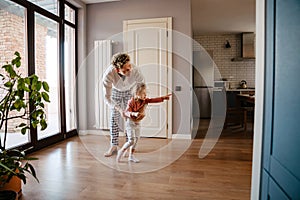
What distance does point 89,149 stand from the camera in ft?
10.9

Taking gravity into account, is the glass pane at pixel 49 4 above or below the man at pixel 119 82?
above

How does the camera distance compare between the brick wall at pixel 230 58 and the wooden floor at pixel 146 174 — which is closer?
the wooden floor at pixel 146 174

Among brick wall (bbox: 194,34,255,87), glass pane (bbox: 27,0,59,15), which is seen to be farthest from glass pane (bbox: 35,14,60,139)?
brick wall (bbox: 194,34,255,87)

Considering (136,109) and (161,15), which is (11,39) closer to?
(136,109)

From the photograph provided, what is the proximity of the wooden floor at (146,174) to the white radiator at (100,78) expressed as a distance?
2.50ft

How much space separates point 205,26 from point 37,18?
434cm

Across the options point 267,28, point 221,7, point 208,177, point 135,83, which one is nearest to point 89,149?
point 135,83

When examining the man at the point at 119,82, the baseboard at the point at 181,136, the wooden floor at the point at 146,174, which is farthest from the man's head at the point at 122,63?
the baseboard at the point at 181,136

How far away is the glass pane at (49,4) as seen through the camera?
335cm

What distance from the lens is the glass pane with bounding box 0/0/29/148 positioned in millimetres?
2768

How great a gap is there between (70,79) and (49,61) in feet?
2.17

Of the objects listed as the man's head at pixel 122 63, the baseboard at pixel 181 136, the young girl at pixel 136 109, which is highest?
the man's head at pixel 122 63

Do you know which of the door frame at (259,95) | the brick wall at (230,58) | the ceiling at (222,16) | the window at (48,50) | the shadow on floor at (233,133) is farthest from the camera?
the brick wall at (230,58)

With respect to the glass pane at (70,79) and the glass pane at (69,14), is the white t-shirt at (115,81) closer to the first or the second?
the glass pane at (70,79)
